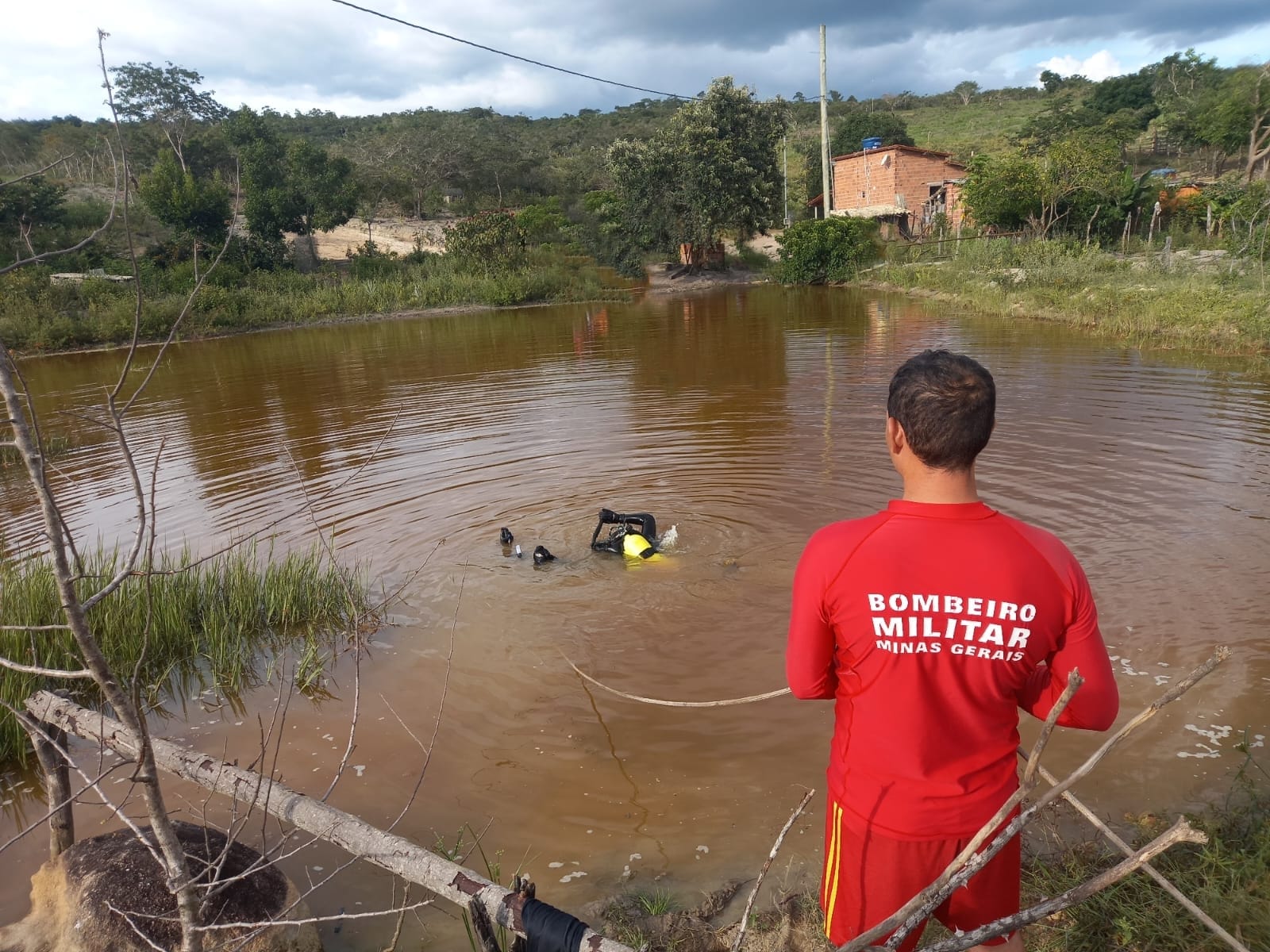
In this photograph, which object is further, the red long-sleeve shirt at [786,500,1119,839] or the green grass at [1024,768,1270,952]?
the green grass at [1024,768,1270,952]

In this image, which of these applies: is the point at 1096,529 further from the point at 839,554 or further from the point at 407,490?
the point at 407,490

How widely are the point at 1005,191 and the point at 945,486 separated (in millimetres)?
27076

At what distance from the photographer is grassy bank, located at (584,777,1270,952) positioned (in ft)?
7.80

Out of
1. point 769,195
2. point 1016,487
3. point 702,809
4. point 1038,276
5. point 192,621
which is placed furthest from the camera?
point 769,195

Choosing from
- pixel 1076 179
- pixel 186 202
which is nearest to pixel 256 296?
pixel 186 202

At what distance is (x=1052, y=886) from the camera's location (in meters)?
2.67

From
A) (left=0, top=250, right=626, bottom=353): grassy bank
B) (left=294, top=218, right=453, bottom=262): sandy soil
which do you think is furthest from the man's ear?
(left=294, top=218, right=453, bottom=262): sandy soil

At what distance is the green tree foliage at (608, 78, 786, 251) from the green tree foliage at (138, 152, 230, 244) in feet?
53.6

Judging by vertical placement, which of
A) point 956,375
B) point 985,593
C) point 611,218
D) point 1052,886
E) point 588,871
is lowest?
point 588,871

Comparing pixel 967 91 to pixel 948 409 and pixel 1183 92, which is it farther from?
pixel 948 409

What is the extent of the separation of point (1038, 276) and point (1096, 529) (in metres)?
14.3

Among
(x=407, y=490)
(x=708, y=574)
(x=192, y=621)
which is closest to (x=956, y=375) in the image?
(x=708, y=574)

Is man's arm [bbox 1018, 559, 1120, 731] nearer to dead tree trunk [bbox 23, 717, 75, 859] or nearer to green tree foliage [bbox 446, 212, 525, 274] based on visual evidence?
dead tree trunk [bbox 23, 717, 75, 859]

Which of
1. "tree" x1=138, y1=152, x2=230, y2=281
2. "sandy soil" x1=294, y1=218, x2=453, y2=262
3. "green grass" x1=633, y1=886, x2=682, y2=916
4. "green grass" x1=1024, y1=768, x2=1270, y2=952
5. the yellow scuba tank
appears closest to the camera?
"green grass" x1=1024, y1=768, x2=1270, y2=952
